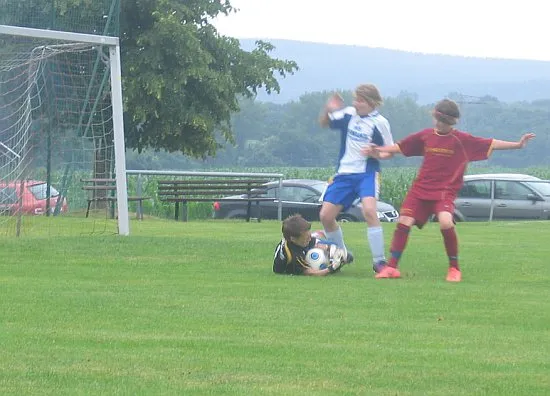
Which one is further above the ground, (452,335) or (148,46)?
(148,46)

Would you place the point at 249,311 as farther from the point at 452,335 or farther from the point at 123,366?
the point at 123,366

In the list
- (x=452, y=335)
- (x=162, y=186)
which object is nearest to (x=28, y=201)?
(x=162, y=186)

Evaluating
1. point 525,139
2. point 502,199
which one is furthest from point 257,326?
point 502,199

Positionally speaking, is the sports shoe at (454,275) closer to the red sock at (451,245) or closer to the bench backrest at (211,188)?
the red sock at (451,245)

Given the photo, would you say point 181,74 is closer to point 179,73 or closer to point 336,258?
point 179,73

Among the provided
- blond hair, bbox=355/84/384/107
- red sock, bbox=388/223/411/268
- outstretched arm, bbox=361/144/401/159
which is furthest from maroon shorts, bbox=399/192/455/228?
blond hair, bbox=355/84/384/107

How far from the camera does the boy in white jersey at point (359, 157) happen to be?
12.5 meters

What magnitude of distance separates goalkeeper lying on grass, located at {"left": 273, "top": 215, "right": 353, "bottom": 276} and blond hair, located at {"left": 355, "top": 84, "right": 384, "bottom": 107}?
1351 mm

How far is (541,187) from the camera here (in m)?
33.6

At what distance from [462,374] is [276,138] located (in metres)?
87.2

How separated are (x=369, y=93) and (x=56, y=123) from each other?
8.41 meters

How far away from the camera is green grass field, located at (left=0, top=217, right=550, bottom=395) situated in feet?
21.0

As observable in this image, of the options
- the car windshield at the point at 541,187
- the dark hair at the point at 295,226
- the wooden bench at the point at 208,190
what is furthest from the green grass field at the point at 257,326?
the car windshield at the point at 541,187

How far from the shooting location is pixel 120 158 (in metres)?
17.5
